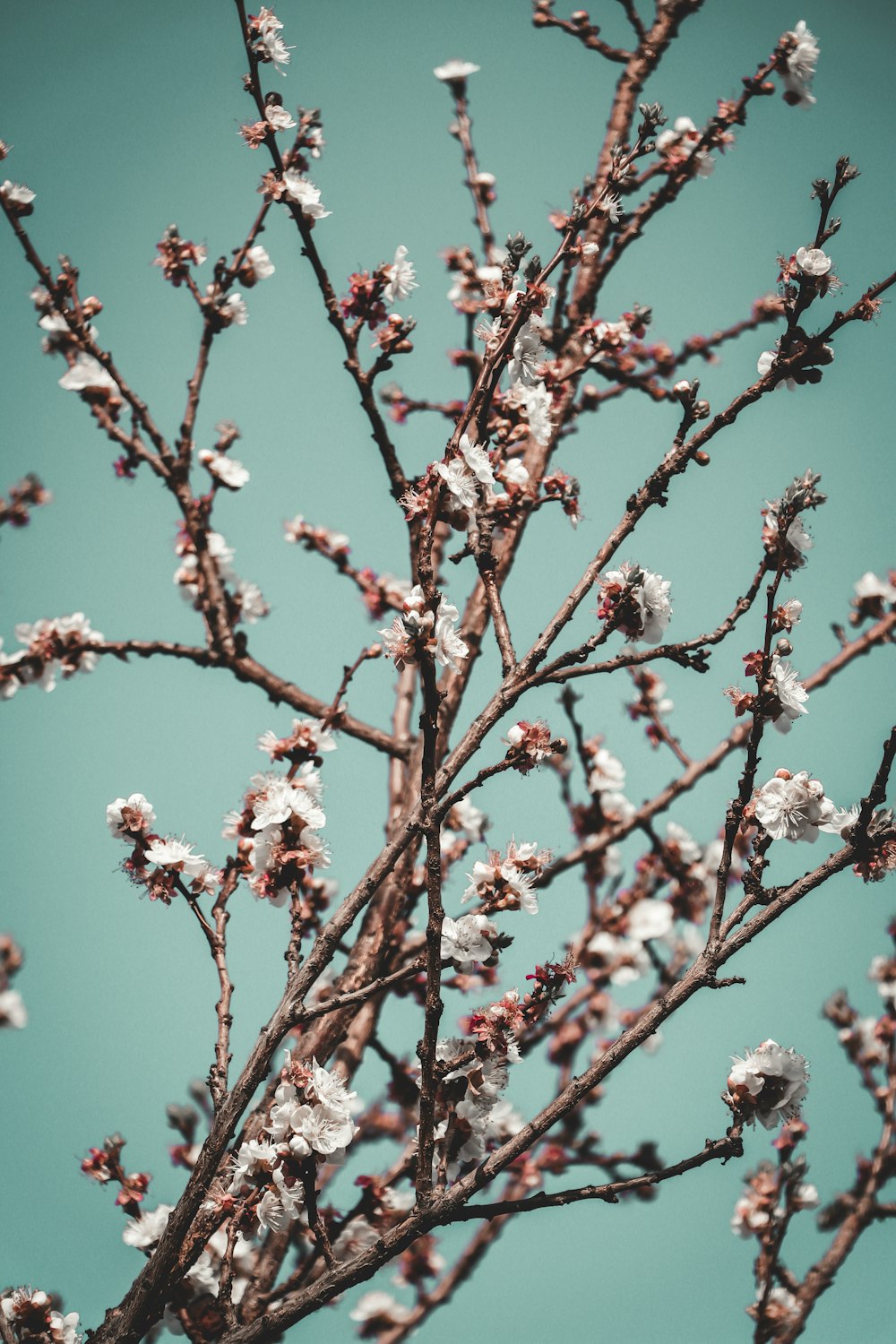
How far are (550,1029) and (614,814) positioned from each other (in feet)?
3.64

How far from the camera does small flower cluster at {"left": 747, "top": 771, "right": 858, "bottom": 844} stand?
8.26 feet

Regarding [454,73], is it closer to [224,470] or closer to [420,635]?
[224,470]

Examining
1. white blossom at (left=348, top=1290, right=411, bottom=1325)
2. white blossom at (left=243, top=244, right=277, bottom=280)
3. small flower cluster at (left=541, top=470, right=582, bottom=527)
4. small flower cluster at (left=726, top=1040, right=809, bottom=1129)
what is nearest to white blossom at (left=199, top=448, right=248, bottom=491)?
white blossom at (left=243, top=244, right=277, bottom=280)

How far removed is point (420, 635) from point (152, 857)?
107 cm

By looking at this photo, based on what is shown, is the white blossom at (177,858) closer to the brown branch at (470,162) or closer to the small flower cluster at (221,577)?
the small flower cluster at (221,577)

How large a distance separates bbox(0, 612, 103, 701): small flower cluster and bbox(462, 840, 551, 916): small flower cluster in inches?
80.1

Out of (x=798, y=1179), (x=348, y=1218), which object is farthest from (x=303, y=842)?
(x=798, y=1179)

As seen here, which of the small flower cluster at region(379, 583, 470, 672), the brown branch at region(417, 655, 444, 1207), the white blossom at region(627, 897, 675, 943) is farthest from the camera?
the white blossom at region(627, 897, 675, 943)

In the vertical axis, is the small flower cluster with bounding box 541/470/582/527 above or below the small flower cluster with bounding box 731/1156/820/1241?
above

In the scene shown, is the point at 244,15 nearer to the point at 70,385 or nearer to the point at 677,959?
the point at 70,385

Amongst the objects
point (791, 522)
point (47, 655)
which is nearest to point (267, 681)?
point (47, 655)

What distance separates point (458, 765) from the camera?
2.37 meters

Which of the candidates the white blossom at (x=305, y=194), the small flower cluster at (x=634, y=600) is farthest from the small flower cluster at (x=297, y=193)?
the small flower cluster at (x=634, y=600)

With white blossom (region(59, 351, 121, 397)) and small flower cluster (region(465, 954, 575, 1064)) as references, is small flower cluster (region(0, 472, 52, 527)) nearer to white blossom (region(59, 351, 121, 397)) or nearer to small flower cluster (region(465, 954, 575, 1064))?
white blossom (region(59, 351, 121, 397))
